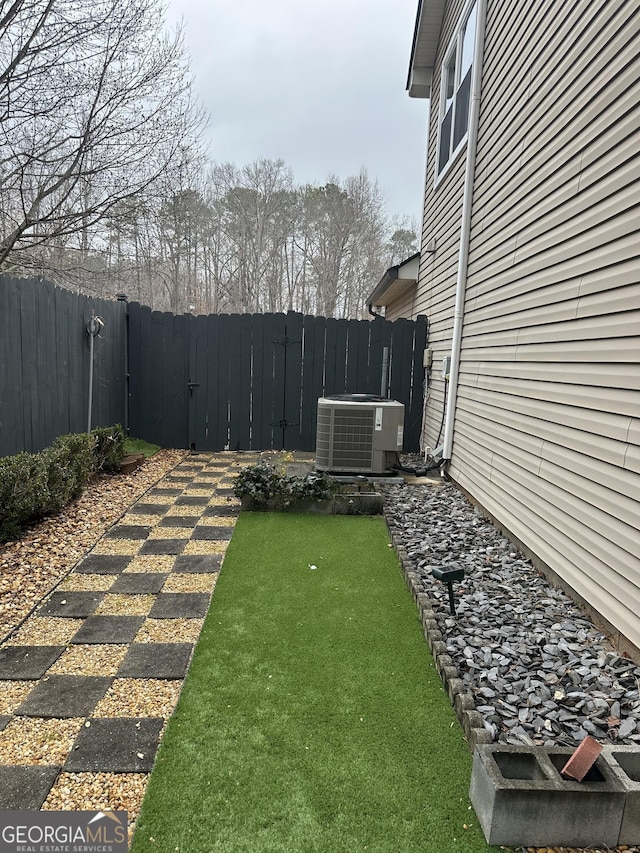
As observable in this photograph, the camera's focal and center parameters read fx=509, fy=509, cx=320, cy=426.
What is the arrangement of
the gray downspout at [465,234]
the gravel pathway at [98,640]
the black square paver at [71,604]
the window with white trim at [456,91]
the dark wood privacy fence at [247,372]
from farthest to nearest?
the dark wood privacy fence at [247,372] < the window with white trim at [456,91] < the gray downspout at [465,234] < the black square paver at [71,604] < the gravel pathway at [98,640]

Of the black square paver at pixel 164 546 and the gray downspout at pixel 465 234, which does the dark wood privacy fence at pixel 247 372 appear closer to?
the gray downspout at pixel 465 234

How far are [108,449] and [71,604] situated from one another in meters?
2.79

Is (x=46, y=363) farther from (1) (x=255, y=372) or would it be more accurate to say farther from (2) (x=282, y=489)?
(1) (x=255, y=372)

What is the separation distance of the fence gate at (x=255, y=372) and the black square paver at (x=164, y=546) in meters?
3.32

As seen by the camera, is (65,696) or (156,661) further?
(156,661)

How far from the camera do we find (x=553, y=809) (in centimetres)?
137

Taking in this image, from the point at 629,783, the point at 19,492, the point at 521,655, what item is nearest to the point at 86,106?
the point at 19,492

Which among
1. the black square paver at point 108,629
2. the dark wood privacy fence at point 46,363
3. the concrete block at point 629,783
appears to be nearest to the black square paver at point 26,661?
the black square paver at point 108,629

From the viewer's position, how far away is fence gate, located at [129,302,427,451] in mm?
6715

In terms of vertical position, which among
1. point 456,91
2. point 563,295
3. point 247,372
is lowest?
point 247,372

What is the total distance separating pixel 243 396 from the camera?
6844 mm

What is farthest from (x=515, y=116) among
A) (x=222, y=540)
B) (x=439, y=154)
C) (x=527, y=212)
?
(x=222, y=540)

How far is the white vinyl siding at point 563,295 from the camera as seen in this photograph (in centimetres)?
217

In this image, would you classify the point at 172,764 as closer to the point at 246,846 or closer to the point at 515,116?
the point at 246,846
